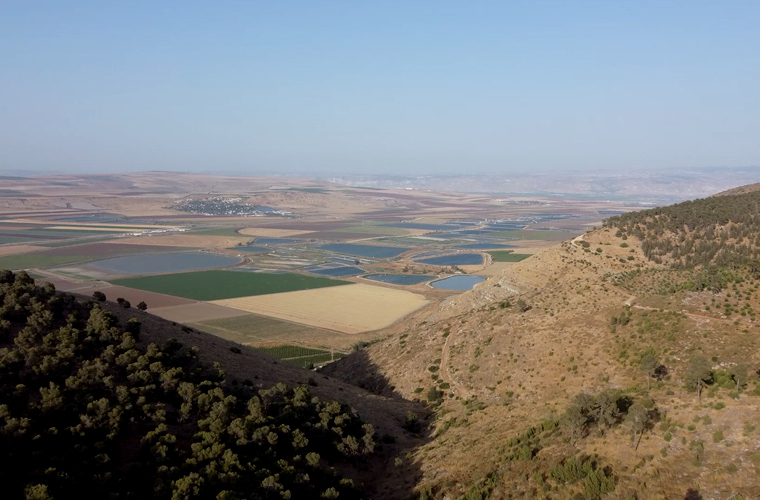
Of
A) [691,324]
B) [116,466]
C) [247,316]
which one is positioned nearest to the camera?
[116,466]

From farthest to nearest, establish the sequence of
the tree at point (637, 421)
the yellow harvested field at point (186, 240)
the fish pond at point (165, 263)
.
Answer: the yellow harvested field at point (186, 240) → the fish pond at point (165, 263) → the tree at point (637, 421)

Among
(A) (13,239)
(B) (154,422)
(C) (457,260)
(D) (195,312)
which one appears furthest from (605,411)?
(A) (13,239)

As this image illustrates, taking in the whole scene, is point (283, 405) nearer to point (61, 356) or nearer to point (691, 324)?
point (61, 356)

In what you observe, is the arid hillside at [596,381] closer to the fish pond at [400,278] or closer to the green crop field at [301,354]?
the green crop field at [301,354]

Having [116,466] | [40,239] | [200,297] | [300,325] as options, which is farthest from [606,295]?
[40,239]

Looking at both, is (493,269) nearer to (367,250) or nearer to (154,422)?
(367,250)

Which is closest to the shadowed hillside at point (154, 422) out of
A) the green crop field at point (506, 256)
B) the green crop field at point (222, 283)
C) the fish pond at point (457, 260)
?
the green crop field at point (222, 283)
